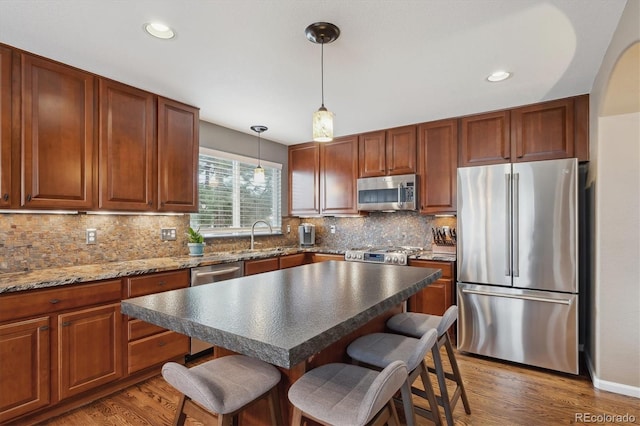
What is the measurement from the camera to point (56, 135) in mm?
2373

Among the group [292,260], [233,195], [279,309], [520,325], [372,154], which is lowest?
[520,325]

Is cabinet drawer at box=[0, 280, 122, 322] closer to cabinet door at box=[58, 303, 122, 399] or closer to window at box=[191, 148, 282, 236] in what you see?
cabinet door at box=[58, 303, 122, 399]

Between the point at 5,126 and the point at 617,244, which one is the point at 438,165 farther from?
the point at 5,126

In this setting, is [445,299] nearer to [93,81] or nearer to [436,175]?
[436,175]

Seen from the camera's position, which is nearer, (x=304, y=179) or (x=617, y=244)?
(x=617, y=244)

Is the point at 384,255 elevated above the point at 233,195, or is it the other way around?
the point at 233,195

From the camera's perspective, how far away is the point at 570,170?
2.73 m

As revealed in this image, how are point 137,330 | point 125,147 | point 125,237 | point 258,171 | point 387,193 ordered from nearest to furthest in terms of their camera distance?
1. point 137,330
2. point 125,147
3. point 125,237
4. point 258,171
5. point 387,193

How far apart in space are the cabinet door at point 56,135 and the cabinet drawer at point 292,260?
6.66 ft

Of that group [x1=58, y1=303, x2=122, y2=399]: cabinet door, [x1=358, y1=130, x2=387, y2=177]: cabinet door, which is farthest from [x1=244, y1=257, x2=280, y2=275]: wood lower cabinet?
[x1=358, y1=130, x2=387, y2=177]: cabinet door

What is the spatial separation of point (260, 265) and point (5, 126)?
230 centimetres

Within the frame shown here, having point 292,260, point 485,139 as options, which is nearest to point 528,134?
point 485,139

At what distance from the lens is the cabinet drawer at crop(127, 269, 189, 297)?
8.18 ft

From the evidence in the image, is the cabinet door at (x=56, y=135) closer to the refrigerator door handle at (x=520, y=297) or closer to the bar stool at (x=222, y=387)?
the bar stool at (x=222, y=387)
